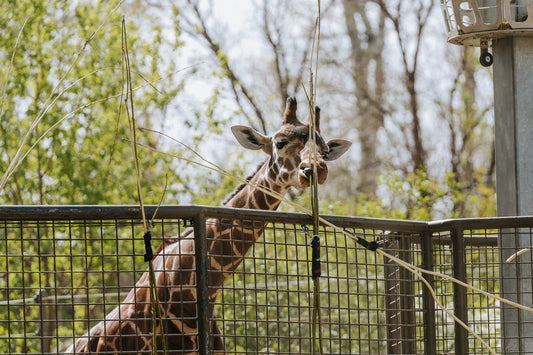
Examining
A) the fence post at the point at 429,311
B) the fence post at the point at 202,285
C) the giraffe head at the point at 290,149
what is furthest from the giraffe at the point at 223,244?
the fence post at the point at 202,285

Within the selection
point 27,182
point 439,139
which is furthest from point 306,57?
point 27,182

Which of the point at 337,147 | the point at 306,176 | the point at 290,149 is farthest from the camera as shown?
the point at 337,147

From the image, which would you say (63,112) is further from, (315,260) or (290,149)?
(315,260)

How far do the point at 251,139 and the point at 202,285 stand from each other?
10.9 ft

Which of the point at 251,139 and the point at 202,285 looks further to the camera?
the point at 251,139

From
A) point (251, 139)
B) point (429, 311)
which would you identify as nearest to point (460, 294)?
point (429, 311)

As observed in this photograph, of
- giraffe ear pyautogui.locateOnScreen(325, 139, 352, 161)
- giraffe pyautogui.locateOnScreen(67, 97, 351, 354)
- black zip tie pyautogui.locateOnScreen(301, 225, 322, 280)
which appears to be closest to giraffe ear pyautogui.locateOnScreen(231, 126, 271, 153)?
giraffe pyautogui.locateOnScreen(67, 97, 351, 354)

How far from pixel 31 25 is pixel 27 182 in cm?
218

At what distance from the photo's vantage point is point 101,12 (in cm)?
1259

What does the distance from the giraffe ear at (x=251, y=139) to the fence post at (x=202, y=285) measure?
10.4 feet

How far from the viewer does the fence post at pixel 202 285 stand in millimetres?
3225

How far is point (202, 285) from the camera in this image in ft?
10.7

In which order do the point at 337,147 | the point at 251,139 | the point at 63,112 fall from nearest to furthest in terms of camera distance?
the point at 251,139 → the point at 337,147 → the point at 63,112

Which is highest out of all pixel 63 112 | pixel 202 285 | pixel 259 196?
pixel 63 112
